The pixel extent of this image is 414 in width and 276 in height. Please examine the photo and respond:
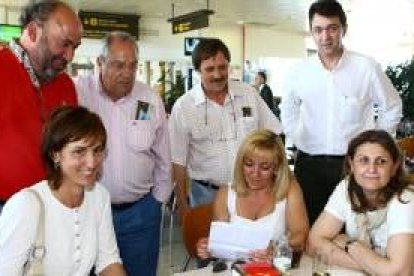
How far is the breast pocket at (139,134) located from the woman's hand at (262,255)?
943 mm

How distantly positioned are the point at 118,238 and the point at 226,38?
15305mm

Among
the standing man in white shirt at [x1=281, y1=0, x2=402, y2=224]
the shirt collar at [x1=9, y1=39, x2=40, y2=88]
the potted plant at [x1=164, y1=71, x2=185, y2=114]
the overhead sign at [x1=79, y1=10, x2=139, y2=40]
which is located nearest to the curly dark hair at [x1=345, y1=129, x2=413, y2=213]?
the standing man in white shirt at [x1=281, y1=0, x2=402, y2=224]

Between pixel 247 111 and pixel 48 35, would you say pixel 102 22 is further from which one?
pixel 48 35

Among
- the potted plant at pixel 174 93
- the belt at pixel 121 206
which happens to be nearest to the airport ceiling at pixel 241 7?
the potted plant at pixel 174 93

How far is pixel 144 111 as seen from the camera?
3.00 m

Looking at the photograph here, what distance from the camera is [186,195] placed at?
11.3 ft

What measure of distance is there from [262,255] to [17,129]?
110cm

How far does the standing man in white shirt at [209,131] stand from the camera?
337cm

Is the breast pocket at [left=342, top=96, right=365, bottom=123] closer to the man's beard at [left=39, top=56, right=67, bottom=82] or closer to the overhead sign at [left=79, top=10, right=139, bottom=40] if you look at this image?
the man's beard at [left=39, top=56, right=67, bottom=82]

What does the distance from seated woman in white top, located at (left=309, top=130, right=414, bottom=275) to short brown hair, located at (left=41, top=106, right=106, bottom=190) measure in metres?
1.13

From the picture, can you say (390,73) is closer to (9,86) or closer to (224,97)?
(224,97)

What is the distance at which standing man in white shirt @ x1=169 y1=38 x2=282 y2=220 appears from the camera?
11.1 ft

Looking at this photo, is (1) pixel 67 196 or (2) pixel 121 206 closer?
(1) pixel 67 196

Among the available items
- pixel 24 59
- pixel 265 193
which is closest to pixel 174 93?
pixel 265 193
